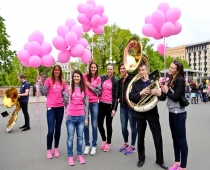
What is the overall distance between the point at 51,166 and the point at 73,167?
402mm

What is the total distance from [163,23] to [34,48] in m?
2.41

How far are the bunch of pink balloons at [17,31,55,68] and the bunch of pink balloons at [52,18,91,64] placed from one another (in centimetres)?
24

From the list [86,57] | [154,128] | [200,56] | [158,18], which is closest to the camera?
[154,128]

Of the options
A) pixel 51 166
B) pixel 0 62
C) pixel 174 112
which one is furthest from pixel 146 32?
pixel 0 62

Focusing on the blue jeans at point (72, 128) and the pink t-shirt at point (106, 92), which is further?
the pink t-shirt at point (106, 92)

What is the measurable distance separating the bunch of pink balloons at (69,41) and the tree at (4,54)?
1893cm

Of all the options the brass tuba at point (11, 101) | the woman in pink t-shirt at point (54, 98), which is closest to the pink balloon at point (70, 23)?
the woman in pink t-shirt at point (54, 98)

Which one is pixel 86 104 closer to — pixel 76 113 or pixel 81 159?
pixel 76 113

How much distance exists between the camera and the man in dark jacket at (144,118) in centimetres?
395

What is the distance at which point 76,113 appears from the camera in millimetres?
4254

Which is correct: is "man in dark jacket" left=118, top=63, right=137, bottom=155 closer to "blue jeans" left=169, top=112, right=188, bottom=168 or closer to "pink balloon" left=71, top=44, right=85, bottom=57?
"pink balloon" left=71, top=44, right=85, bottom=57

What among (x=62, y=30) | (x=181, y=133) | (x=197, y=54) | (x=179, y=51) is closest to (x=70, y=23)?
(x=62, y=30)

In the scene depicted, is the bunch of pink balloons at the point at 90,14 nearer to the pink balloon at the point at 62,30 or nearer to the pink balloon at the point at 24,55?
the pink balloon at the point at 62,30

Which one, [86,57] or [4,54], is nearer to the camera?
[86,57]
